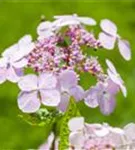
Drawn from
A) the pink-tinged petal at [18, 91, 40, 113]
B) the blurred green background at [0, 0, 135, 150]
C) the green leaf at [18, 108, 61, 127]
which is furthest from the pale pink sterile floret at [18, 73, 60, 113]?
the blurred green background at [0, 0, 135, 150]

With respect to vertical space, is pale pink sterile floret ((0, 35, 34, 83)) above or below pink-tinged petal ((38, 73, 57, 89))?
above

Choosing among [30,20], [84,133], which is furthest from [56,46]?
[30,20]

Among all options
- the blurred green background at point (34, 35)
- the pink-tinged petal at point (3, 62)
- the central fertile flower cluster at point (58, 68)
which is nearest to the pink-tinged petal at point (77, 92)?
the central fertile flower cluster at point (58, 68)

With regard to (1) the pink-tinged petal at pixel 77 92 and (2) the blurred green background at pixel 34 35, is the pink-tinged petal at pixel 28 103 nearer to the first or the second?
(1) the pink-tinged petal at pixel 77 92

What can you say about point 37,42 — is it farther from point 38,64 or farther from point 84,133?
point 84,133

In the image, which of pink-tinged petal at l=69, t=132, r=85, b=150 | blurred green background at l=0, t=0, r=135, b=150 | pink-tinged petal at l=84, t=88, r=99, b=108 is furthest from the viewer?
blurred green background at l=0, t=0, r=135, b=150

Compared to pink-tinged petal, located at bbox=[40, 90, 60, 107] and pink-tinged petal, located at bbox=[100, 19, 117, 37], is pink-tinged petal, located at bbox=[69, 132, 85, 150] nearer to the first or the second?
pink-tinged petal, located at bbox=[40, 90, 60, 107]

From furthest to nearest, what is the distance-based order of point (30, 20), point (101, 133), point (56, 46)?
point (30, 20) → point (56, 46) → point (101, 133)

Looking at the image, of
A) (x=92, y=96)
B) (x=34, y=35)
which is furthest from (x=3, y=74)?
(x=34, y=35)

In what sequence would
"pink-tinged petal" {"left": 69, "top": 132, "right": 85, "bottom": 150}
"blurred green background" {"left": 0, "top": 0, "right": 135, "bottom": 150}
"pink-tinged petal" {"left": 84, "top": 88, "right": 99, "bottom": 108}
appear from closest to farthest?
"pink-tinged petal" {"left": 69, "top": 132, "right": 85, "bottom": 150} → "pink-tinged petal" {"left": 84, "top": 88, "right": 99, "bottom": 108} → "blurred green background" {"left": 0, "top": 0, "right": 135, "bottom": 150}
